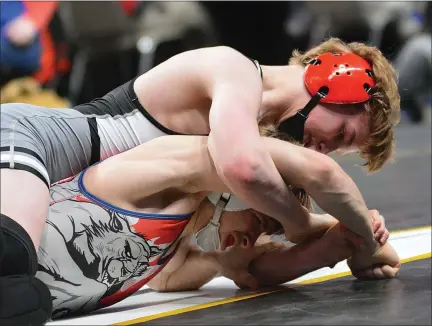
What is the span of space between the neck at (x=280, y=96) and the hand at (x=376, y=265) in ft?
1.50

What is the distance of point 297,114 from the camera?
2.44 metres

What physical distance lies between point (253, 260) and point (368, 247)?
33 centimetres

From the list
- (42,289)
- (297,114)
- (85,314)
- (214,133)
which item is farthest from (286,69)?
(42,289)

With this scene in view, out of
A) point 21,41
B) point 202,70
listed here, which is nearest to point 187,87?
point 202,70

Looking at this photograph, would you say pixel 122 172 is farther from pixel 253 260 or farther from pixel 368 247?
pixel 368 247

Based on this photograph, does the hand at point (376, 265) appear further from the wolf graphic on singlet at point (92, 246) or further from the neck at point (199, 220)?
the wolf graphic on singlet at point (92, 246)

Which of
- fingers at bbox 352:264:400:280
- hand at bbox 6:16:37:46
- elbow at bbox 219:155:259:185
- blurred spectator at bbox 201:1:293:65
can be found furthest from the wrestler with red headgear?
blurred spectator at bbox 201:1:293:65

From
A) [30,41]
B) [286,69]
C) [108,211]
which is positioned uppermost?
[30,41]

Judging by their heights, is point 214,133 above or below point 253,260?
above

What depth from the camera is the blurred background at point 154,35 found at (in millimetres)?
6422

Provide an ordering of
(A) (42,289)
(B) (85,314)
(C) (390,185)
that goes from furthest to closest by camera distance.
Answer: (C) (390,185) < (B) (85,314) < (A) (42,289)

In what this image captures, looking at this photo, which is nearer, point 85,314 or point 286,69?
point 85,314

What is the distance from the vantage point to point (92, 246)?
2.14 m

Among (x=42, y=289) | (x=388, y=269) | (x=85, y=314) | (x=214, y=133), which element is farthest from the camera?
(x=388, y=269)
